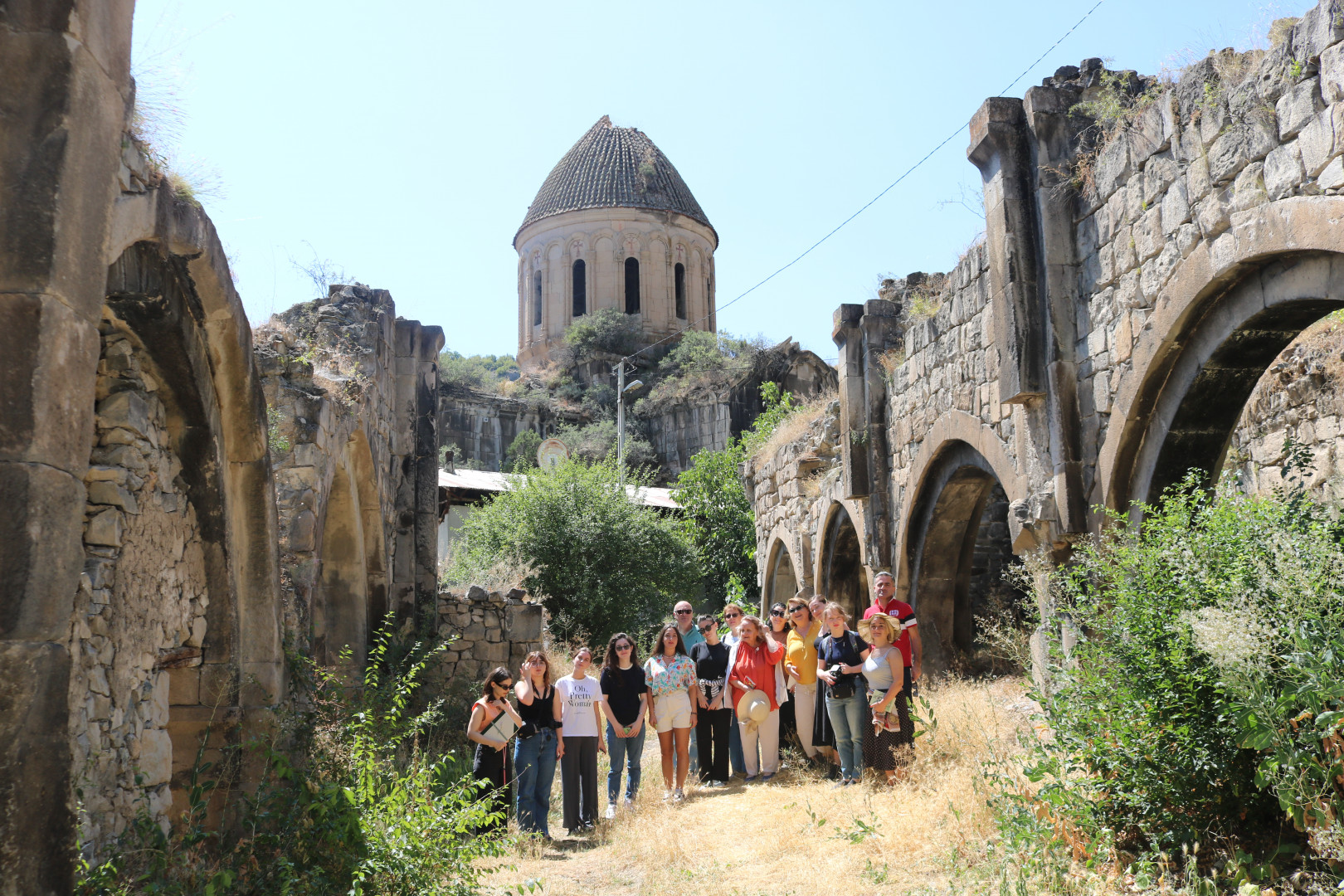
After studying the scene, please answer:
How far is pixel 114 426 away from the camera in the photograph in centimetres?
443

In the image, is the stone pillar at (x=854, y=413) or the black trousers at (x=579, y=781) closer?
the black trousers at (x=579, y=781)

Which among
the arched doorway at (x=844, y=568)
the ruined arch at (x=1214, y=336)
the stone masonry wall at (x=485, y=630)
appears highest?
the ruined arch at (x=1214, y=336)

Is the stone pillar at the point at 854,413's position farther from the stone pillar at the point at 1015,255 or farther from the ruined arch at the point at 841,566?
the stone pillar at the point at 1015,255

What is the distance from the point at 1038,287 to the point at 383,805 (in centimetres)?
512

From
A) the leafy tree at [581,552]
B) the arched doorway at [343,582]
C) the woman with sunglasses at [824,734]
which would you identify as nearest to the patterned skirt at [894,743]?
the woman with sunglasses at [824,734]

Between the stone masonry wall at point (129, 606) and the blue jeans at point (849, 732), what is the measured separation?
13.0 feet

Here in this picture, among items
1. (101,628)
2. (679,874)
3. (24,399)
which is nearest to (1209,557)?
(679,874)

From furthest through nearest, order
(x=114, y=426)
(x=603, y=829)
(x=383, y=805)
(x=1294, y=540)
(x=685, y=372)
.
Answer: (x=685, y=372) → (x=603, y=829) → (x=383, y=805) → (x=114, y=426) → (x=1294, y=540)

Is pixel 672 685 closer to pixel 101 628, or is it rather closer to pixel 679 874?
pixel 679 874

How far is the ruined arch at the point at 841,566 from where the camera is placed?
43.7 feet

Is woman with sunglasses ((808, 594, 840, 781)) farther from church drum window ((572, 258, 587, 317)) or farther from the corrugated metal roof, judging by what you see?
church drum window ((572, 258, 587, 317))

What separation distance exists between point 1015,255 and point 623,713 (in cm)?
417

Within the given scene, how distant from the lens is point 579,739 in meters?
7.05

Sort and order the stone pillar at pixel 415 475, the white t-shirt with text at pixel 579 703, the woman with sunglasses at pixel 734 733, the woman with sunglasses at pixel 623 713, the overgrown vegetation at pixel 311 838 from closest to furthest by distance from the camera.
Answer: the overgrown vegetation at pixel 311 838 < the white t-shirt with text at pixel 579 703 < the woman with sunglasses at pixel 623 713 < the woman with sunglasses at pixel 734 733 < the stone pillar at pixel 415 475
